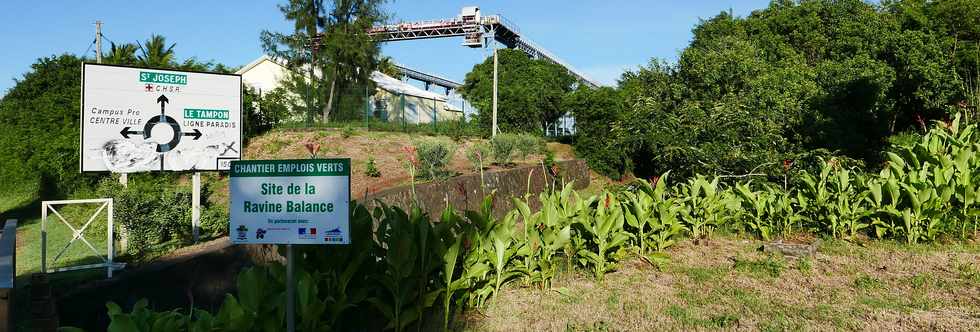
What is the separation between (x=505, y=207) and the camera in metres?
14.5

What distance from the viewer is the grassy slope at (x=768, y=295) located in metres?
4.64

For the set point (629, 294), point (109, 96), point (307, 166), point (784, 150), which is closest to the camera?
point (307, 166)

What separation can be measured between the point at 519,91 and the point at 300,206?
34949mm

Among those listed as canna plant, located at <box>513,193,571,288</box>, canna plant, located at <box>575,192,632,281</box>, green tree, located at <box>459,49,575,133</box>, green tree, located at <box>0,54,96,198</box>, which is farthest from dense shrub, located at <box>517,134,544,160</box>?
canna plant, located at <box>513,193,571,288</box>

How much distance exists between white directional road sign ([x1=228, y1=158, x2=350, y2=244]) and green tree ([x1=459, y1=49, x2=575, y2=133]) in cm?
2482

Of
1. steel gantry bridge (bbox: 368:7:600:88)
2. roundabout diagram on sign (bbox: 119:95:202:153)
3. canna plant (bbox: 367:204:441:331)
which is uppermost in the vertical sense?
steel gantry bridge (bbox: 368:7:600:88)

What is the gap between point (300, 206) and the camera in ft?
11.5

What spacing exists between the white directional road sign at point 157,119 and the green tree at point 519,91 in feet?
65.3

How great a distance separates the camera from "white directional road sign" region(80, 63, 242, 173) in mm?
7781

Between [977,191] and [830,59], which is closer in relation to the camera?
[977,191]

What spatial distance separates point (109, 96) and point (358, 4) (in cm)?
2034

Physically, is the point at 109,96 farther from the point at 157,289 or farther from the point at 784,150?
the point at 784,150

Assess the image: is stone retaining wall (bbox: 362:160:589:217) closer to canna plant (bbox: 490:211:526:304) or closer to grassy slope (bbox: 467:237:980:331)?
canna plant (bbox: 490:211:526:304)

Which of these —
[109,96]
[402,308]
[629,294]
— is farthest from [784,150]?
[109,96]
